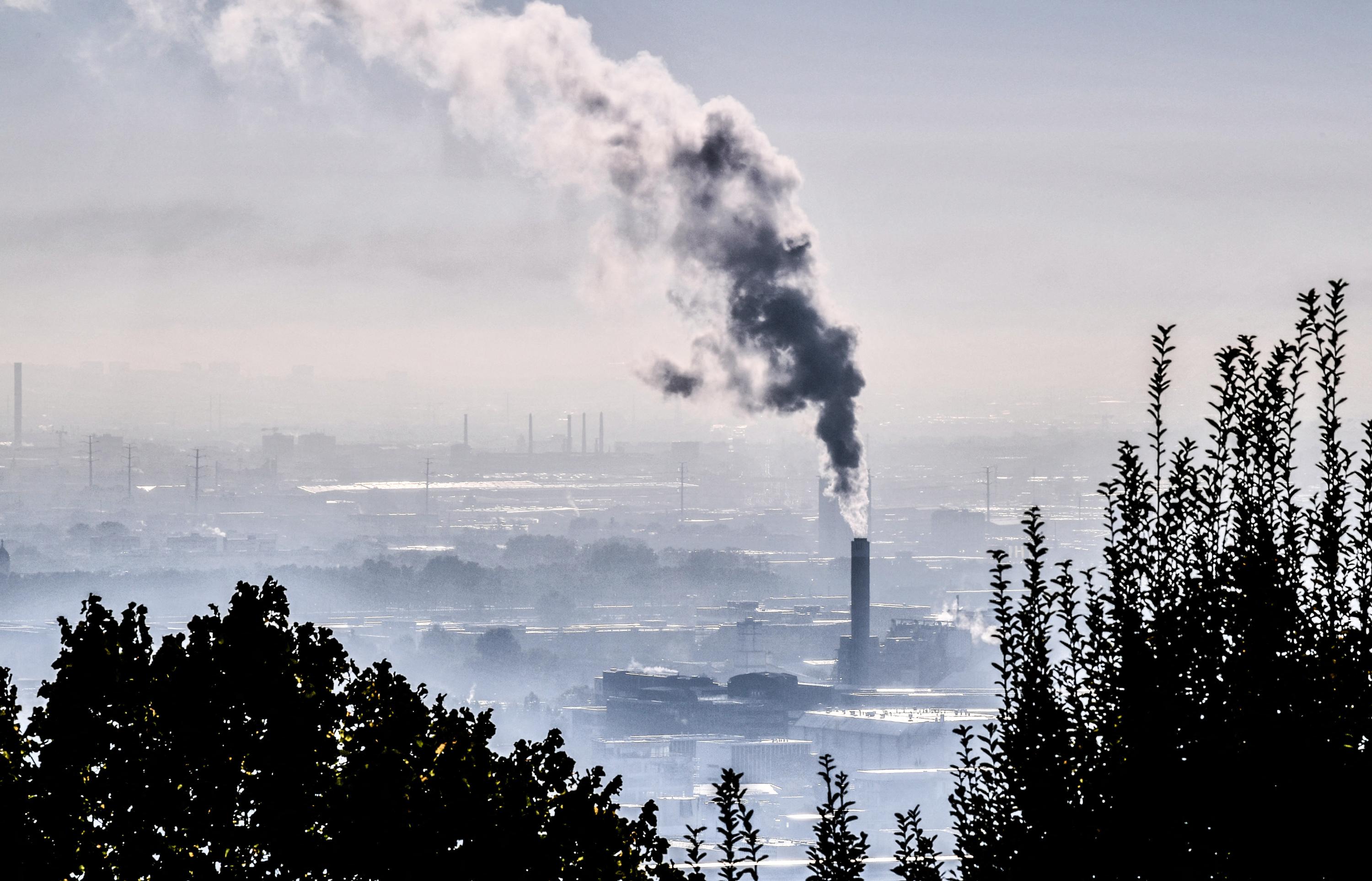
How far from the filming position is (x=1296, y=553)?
6297 mm

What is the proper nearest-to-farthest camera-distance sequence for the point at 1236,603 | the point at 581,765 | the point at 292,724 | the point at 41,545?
1. the point at 1236,603
2. the point at 292,724
3. the point at 581,765
4. the point at 41,545

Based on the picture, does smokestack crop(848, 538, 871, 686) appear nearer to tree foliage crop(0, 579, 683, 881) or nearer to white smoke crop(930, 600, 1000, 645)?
white smoke crop(930, 600, 1000, 645)

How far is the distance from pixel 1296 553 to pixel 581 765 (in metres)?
46.6

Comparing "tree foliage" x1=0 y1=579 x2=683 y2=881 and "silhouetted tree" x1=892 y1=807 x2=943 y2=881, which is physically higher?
"tree foliage" x1=0 y1=579 x2=683 y2=881

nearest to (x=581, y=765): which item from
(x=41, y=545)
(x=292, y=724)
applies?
(x=292, y=724)

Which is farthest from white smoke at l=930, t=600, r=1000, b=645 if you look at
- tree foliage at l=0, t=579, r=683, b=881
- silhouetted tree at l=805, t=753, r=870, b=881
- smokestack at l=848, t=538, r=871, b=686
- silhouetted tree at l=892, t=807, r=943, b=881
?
tree foliage at l=0, t=579, r=683, b=881

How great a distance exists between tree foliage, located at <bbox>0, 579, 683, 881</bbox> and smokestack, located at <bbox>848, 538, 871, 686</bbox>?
143ft

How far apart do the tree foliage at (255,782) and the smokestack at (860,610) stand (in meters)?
43.6

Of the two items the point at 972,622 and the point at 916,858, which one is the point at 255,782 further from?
the point at 972,622

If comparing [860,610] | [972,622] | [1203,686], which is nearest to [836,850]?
[1203,686]

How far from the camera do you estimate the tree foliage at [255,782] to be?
5.94m

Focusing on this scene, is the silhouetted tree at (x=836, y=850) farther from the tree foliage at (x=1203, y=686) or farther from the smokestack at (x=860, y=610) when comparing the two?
the smokestack at (x=860, y=610)

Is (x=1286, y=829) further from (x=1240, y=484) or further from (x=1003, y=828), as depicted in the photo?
(x=1240, y=484)

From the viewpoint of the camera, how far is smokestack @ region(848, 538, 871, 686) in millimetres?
51375
